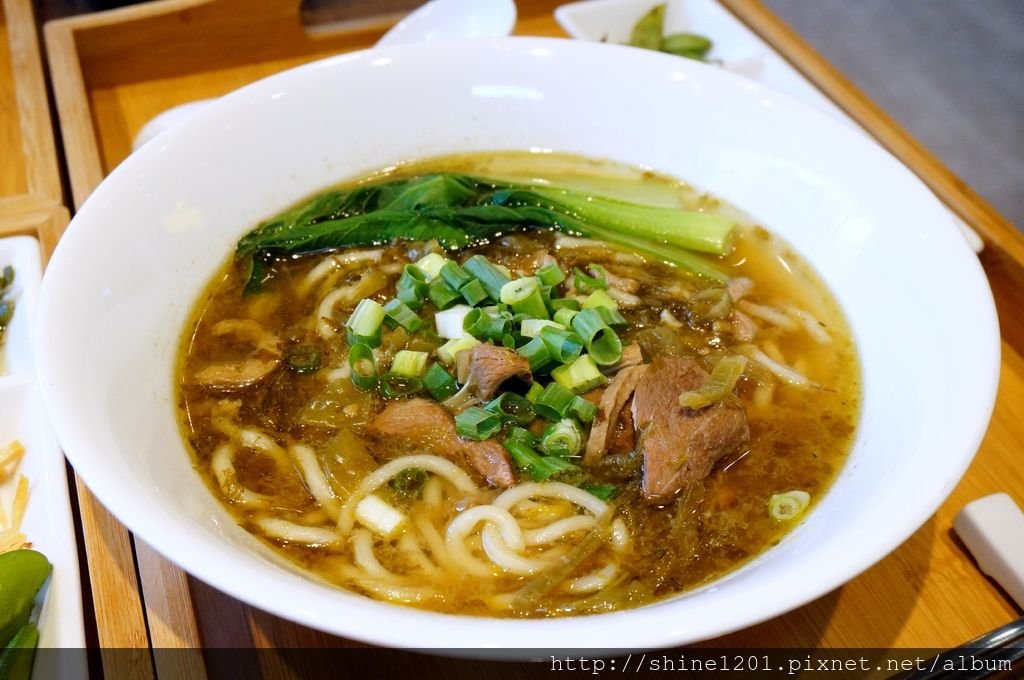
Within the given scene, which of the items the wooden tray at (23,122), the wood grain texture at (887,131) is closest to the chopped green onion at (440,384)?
the wooden tray at (23,122)

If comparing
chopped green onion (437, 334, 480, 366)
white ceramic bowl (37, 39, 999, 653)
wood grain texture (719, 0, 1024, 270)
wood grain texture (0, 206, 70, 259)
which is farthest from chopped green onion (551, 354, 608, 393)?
wood grain texture (0, 206, 70, 259)

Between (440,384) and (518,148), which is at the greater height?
(518,148)

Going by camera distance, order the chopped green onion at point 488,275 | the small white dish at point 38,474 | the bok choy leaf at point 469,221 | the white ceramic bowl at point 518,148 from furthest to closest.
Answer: the bok choy leaf at point 469,221 → the chopped green onion at point 488,275 → the small white dish at point 38,474 → the white ceramic bowl at point 518,148

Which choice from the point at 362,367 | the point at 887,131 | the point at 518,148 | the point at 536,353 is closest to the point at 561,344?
the point at 536,353

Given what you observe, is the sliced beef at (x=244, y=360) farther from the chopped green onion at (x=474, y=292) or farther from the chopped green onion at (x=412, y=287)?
the chopped green onion at (x=474, y=292)

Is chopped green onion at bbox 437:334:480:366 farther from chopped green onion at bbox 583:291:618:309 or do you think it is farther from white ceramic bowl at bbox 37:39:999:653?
white ceramic bowl at bbox 37:39:999:653

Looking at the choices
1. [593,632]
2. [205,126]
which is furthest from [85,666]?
[205,126]

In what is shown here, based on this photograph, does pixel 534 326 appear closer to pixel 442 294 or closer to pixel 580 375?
pixel 580 375
